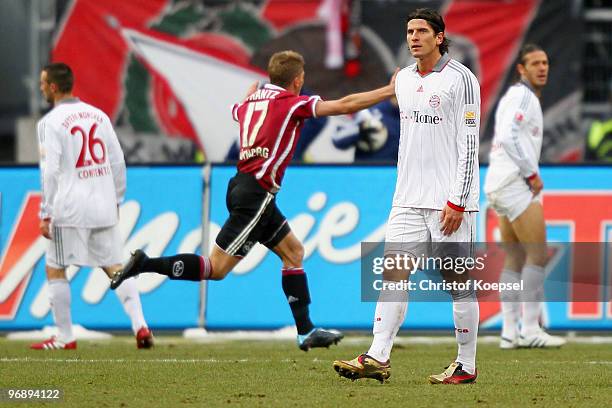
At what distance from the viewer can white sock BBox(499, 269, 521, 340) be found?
39.8 ft

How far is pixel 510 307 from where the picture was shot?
12266 millimetres

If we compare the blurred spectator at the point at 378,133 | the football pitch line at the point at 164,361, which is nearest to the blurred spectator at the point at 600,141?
the blurred spectator at the point at 378,133

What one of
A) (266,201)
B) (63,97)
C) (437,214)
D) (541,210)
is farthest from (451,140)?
(63,97)

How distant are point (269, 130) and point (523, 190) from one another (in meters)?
2.77

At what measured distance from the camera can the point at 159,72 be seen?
18672 mm

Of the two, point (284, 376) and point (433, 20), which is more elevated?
point (433, 20)

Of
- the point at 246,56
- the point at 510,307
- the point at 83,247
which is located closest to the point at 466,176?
the point at 510,307

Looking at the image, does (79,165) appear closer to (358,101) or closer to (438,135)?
(358,101)

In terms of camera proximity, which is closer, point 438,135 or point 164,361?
point 438,135

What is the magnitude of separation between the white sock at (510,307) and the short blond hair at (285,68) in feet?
10.0

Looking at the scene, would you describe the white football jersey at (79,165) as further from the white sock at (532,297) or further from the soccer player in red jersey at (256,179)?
the white sock at (532,297)

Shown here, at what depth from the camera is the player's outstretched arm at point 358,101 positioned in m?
8.86

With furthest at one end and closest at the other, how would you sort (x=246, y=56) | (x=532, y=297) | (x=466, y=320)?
(x=246, y=56) < (x=532, y=297) < (x=466, y=320)

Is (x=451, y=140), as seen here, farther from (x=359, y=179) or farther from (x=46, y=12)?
(x=46, y=12)
